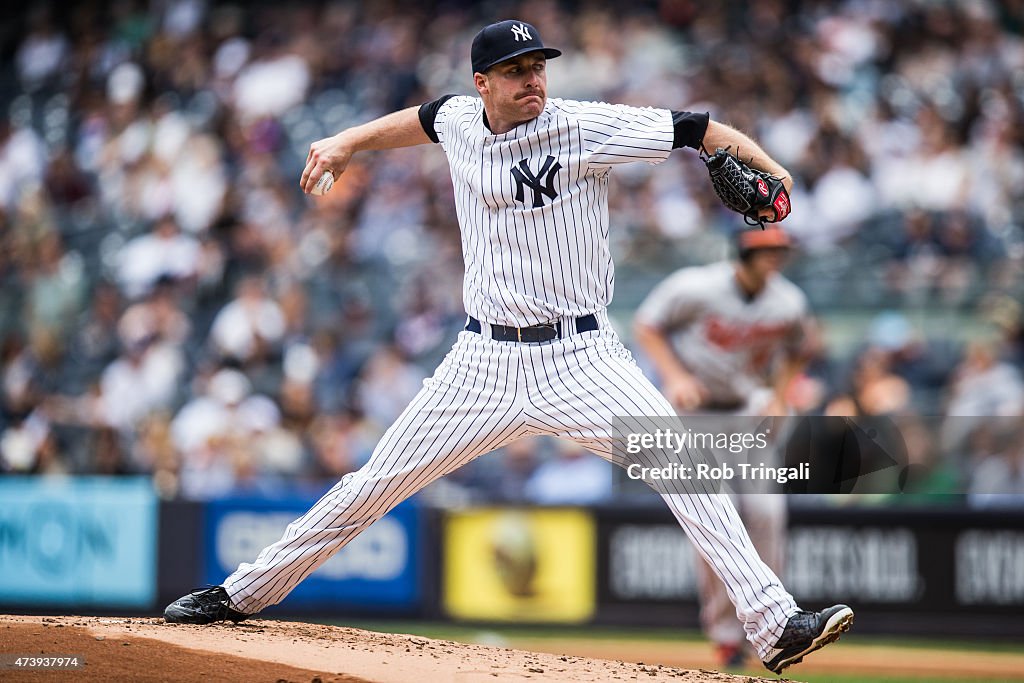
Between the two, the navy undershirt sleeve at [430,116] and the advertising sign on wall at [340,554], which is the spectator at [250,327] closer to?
the advertising sign on wall at [340,554]

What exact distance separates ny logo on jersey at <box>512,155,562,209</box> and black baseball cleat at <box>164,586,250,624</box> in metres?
1.77

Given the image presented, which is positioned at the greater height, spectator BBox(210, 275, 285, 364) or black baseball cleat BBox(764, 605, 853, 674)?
spectator BBox(210, 275, 285, 364)

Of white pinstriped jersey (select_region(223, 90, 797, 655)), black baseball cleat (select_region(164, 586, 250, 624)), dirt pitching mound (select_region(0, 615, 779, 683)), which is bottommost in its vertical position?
dirt pitching mound (select_region(0, 615, 779, 683))

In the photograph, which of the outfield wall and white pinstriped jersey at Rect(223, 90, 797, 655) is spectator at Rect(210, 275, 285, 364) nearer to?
the outfield wall

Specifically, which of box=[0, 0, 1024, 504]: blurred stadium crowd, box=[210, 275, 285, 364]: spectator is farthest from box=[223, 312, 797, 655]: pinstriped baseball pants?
box=[210, 275, 285, 364]: spectator

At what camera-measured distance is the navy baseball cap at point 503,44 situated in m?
4.46

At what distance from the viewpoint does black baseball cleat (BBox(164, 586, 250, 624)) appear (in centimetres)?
491

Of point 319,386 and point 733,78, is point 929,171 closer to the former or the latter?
point 733,78

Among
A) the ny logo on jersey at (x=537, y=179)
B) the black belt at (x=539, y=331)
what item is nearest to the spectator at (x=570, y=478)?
the black belt at (x=539, y=331)

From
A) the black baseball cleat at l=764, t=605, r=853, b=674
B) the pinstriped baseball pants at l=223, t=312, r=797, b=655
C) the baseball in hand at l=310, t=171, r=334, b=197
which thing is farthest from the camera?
the baseball in hand at l=310, t=171, r=334, b=197

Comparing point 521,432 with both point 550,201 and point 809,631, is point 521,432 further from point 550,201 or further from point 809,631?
point 809,631

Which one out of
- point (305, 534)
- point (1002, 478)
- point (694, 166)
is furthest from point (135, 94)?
point (305, 534)

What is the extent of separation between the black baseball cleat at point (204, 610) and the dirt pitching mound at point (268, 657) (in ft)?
0.16

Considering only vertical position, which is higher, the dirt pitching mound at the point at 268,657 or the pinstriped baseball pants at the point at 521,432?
the pinstriped baseball pants at the point at 521,432
